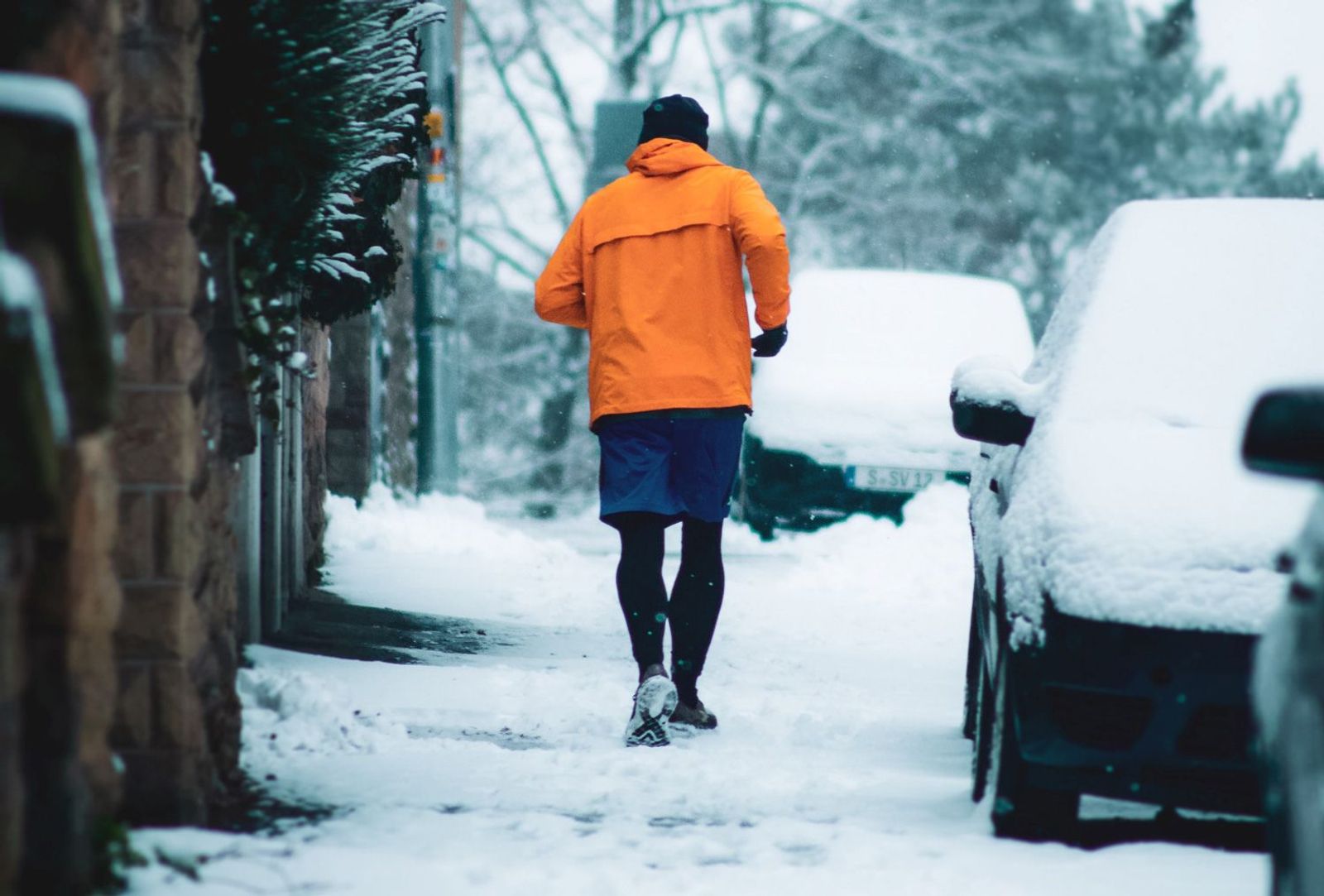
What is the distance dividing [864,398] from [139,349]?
7.39m

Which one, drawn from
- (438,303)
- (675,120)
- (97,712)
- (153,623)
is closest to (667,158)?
(675,120)

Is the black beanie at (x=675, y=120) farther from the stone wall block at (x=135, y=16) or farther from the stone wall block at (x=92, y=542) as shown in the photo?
the stone wall block at (x=92, y=542)

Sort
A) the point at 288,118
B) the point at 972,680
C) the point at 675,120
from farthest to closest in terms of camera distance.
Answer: the point at 675,120, the point at 972,680, the point at 288,118

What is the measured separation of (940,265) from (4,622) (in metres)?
30.4

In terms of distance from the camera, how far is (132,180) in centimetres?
344

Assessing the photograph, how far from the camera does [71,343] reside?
7.64 feet

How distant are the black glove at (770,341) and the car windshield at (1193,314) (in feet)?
2.53

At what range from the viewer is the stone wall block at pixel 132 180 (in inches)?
135

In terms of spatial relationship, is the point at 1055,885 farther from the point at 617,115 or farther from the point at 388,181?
the point at 617,115

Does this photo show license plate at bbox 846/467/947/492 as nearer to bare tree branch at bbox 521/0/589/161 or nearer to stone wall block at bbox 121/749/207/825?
stone wall block at bbox 121/749/207/825

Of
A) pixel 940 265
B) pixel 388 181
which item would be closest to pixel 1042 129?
pixel 940 265

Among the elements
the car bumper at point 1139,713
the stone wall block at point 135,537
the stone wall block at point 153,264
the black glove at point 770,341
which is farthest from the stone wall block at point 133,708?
the black glove at point 770,341

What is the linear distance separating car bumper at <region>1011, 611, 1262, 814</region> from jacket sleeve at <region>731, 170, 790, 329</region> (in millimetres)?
1833

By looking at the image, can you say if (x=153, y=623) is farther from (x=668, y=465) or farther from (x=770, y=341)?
(x=770, y=341)
